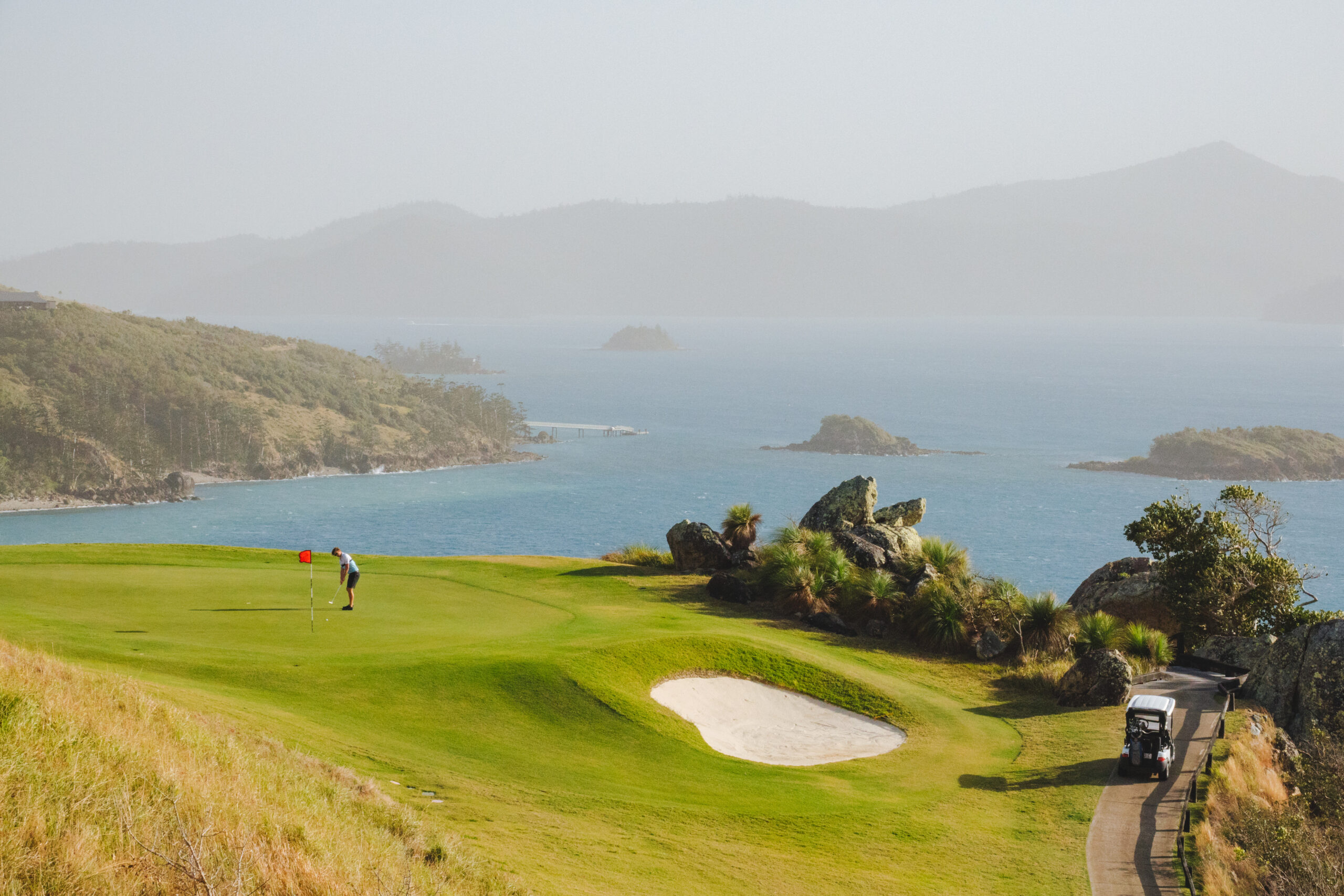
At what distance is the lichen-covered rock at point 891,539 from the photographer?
2812 centimetres

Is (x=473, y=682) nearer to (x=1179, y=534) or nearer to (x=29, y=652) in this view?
(x=29, y=652)

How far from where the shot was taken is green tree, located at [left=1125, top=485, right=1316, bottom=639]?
24422 mm

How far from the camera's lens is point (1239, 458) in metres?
137

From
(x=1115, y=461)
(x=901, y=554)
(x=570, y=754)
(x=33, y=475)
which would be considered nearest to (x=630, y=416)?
(x=1115, y=461)

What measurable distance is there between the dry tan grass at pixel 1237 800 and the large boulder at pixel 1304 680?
735 millimetres

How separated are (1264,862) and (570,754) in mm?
8642

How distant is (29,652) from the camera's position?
39.3ft

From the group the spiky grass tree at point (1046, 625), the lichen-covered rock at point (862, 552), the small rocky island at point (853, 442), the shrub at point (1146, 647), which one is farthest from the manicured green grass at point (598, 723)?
the small rocky island at point (853, 442)

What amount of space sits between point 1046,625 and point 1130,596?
4668 mm

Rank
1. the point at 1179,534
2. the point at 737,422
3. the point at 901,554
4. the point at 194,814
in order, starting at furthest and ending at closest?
1. the point at 737,422
2. the point at 901,554
3. the point at 1179,534
4. the point at 194,814

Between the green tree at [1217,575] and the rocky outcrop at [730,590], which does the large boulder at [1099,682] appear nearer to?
the green tree at [1217,575]

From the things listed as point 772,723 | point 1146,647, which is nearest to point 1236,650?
point 1146,647

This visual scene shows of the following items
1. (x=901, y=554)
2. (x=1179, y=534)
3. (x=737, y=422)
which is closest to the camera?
(x=1179, y=534)

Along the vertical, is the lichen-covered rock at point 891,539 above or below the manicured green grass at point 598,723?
above
